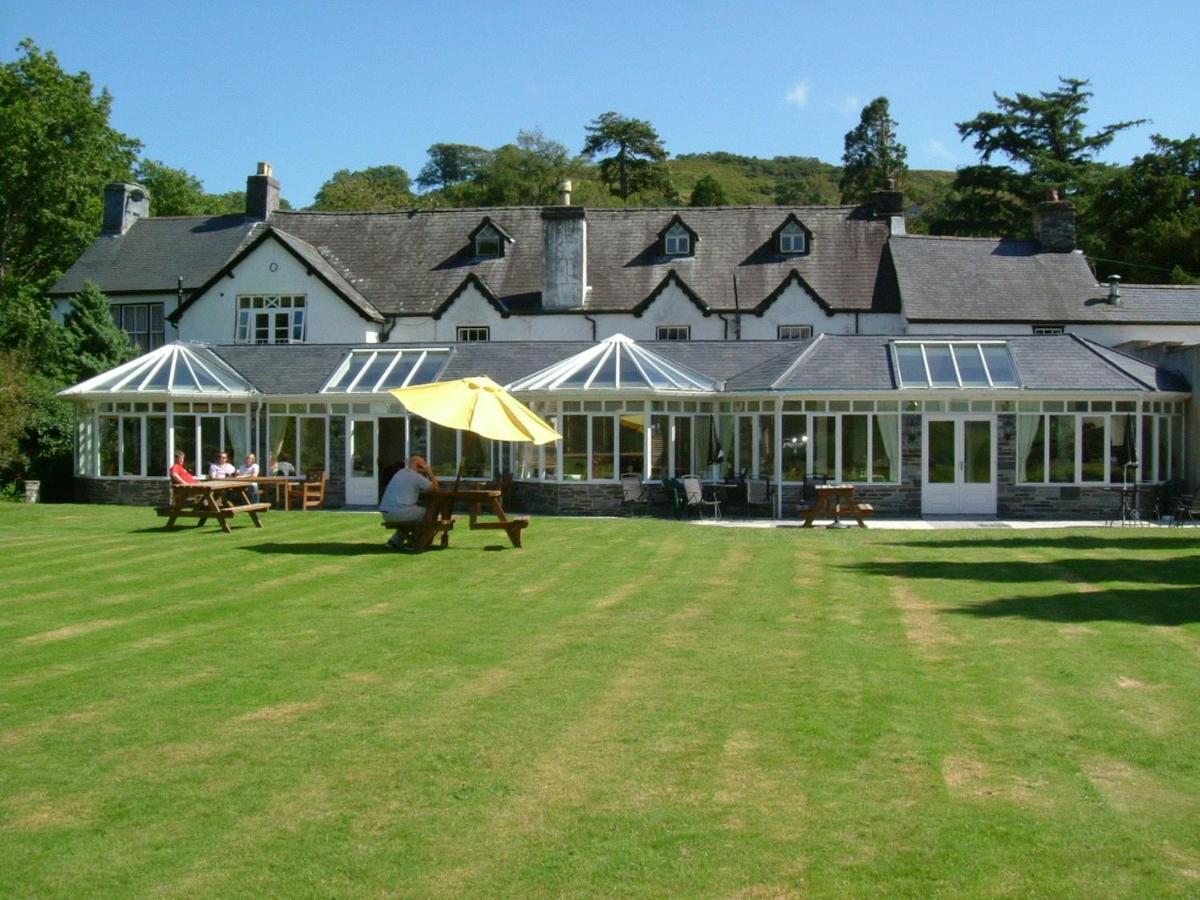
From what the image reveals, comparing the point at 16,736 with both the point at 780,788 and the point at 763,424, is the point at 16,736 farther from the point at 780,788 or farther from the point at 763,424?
the point at 763,424

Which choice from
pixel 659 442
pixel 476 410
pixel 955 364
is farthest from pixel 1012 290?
pixel 476 410

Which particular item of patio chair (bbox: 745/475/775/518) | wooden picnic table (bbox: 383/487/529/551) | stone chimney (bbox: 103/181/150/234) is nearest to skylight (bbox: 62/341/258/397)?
patio chair (bbox: 745/475/775/518)

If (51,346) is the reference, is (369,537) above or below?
below

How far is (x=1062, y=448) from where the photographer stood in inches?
993

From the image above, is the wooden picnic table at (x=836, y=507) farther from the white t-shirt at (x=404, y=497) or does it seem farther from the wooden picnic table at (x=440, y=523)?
the white t-shirt at (x=404, y=497)

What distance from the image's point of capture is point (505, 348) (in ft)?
95.2

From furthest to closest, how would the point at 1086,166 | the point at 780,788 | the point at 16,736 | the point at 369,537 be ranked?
the point at 1086,166 < the point at 369,537 < the point at 16,736 < the point at 780,788

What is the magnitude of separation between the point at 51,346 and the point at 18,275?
17.7 m

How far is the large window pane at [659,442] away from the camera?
25.9m

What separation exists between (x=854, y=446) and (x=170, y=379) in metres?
15.5

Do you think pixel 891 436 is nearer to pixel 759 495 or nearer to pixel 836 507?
pixel 759 495

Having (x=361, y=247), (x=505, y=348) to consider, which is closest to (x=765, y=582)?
(x=505, y=348)

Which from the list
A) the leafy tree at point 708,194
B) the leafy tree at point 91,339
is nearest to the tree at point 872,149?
the leafy tree at point 708,194

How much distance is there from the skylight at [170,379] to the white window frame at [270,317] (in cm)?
704
